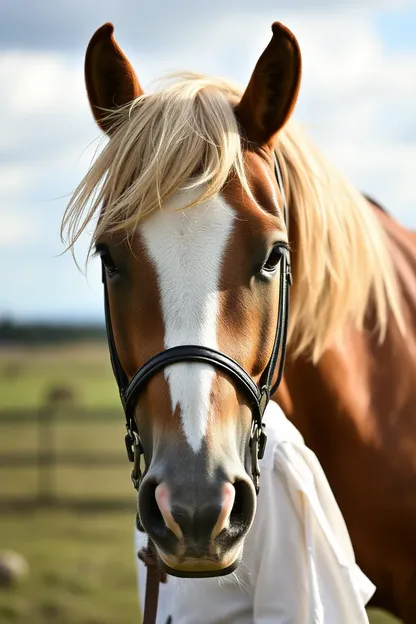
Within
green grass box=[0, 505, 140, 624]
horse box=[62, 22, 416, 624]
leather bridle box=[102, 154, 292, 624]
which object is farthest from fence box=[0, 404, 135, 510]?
leather bridle box=[102, 154, 292, 624]

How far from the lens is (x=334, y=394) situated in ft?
9.28

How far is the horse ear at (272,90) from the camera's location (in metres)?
2.33

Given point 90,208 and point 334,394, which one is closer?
point 90,208

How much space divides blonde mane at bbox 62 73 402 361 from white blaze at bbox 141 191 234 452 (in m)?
0.05

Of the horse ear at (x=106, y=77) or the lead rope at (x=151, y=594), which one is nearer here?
the horse ear at (x=106, y=77)

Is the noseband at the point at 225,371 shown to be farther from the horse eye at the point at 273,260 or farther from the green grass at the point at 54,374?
the green grass at the point at 54,374

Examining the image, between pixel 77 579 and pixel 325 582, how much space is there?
6.30 m

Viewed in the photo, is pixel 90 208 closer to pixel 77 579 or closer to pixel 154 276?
pixel 154 276

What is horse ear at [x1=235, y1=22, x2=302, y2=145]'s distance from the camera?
91.7 inches

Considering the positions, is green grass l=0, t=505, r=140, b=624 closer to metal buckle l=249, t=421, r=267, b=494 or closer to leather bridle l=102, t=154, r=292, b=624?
leather bridle l=102, t=154, r=292, b=624

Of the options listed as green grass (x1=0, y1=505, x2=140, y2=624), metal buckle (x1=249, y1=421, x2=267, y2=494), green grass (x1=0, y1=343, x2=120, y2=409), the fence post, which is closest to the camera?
metal buckle (x1=249, y1=421, x2=267, y2=494)

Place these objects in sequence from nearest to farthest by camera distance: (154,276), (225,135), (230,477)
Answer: (230,477)
(154,276)
(225,135)

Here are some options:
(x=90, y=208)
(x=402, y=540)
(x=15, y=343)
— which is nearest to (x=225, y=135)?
(x=90, y=208)

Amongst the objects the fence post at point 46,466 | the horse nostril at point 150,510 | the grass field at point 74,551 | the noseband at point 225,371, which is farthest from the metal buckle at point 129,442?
the fence post at point 46,466
